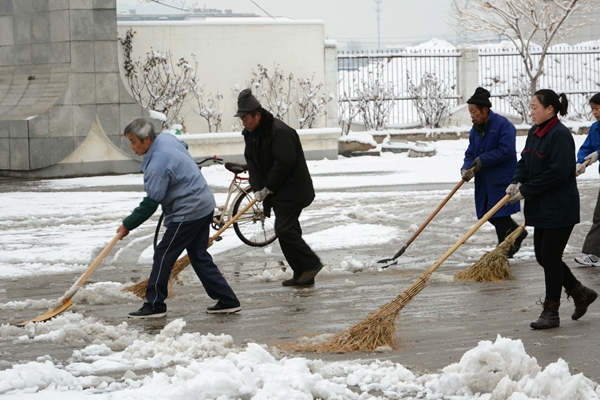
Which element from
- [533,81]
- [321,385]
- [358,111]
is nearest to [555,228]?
[321,385]

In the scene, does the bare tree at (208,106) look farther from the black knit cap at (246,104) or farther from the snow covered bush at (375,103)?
the black knit cap at (246,104)

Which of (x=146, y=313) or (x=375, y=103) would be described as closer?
(x=146, y=313)

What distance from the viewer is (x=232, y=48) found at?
21.4 metres

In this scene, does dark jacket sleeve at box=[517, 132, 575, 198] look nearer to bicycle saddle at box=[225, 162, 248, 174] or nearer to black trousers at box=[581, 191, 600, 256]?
black trousers at box=[581, 191, 600, 256]

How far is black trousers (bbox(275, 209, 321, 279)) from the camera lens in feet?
26.7

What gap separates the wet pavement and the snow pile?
0.41m

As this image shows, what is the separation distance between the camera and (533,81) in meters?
26.0

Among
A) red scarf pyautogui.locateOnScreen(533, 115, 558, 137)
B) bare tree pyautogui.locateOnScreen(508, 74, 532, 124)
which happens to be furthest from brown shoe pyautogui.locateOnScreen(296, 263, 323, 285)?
bare tree pyautogui.locateOnScreen(508, 74, 532, 124)

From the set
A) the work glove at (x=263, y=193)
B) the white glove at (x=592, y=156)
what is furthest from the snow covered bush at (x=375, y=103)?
the work glove at (x=263, y=193)

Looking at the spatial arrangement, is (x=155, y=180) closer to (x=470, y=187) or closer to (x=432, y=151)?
(x=470, y=187)

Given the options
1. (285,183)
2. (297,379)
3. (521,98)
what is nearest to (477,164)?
(285,183)

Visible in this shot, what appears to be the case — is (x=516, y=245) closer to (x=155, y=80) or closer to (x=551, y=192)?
(x=551, y=192)

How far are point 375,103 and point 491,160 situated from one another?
649 inches

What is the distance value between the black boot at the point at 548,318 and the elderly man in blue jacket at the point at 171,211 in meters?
2.39
